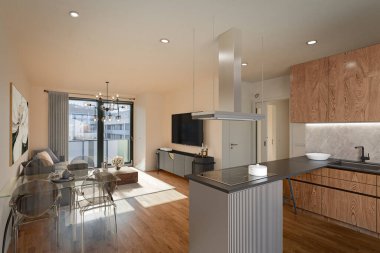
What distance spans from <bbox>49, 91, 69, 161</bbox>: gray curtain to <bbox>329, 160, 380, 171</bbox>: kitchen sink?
619 centimetres

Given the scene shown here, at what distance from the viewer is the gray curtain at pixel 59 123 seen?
220 inches

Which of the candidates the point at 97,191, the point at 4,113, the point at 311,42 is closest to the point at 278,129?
the point at 311,42

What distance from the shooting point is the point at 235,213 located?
1810 mm

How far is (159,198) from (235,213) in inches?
100.0

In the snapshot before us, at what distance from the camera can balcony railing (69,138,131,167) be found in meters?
6.25

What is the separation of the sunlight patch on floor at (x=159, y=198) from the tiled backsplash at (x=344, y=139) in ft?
8.91

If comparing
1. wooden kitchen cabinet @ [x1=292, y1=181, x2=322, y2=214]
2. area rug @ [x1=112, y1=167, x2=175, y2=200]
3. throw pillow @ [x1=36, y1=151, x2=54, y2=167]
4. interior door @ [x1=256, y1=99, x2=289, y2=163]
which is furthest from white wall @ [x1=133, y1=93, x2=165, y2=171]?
wooden kitchen cabinet @ [x1=292, y1=181, x2=322, y2=214]

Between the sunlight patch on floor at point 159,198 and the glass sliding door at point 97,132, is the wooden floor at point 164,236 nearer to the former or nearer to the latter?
the sunlight patch on floor at point 159,198

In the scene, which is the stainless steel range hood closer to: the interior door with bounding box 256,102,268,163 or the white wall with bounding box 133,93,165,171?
the interior door with bounding box 256,102,268,163

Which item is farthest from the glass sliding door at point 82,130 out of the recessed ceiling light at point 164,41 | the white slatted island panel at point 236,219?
the white slatted island panel at point 236,219

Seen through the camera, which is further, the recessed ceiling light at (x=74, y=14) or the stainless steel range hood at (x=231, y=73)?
the stainless steel range hood at (x=231, y=73)

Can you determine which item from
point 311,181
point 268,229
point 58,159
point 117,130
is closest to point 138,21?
point 268,229

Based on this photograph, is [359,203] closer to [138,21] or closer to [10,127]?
[138,21]

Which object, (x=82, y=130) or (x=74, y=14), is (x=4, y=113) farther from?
(x=82, y=130)
